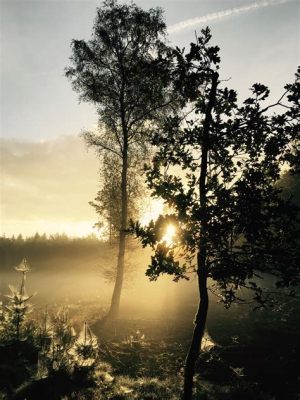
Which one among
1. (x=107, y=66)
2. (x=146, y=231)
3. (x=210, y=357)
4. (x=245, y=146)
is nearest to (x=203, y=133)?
(x=245, y=146)

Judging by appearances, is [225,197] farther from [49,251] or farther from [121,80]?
[49,251]

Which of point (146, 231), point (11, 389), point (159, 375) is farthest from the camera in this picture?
point (159, 375)

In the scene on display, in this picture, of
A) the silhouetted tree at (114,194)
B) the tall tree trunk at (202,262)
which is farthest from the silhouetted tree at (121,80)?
the tall tree trunk at (202,262)

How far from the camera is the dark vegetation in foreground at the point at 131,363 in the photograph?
9.71 metres

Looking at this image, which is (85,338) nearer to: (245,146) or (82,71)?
(245,146)

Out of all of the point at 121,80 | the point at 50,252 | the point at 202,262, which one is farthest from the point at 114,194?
the point at 50,252

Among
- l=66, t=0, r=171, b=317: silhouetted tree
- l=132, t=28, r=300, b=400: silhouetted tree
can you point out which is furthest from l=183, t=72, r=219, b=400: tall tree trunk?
l=66, t=0, r=171, b=317: silhouetted tree

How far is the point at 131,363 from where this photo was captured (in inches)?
517

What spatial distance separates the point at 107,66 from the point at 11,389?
16.3 m

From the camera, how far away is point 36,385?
9.68 meters

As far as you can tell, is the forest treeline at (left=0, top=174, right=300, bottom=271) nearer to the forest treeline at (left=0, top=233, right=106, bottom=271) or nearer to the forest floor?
the forest treeline at (left=0, top=233, right=106, bottom=271)

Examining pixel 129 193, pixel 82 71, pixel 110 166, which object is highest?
pixel 82 71

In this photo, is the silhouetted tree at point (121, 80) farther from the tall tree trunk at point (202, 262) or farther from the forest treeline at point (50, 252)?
the forest treeline at point (50, 252)

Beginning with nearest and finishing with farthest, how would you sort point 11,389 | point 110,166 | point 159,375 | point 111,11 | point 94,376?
point 11,389 → point 94,376 → point 159,375 → point 111,11 → point 110,166
